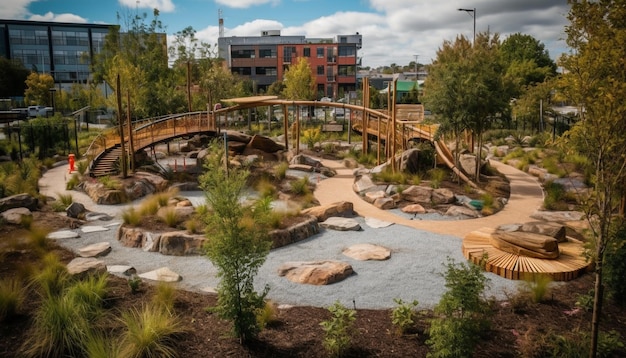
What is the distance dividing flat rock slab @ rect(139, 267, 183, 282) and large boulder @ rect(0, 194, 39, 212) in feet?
21.9

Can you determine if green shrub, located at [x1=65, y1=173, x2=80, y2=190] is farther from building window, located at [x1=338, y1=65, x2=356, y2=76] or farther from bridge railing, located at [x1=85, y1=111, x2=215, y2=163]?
building window, located at [x1=338, y1=65, x2=356, y2=76]

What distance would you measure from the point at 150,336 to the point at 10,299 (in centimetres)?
257

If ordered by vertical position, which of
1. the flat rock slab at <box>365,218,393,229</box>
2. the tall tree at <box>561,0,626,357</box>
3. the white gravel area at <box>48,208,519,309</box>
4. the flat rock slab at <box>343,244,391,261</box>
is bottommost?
the white gravel area at <box>48,208,519,309</box>

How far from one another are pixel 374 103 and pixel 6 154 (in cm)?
3664

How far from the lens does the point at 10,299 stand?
7.27 m

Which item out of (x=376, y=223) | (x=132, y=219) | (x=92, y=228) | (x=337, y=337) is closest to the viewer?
(x=337, y=337)

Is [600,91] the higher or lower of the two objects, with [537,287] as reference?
higher

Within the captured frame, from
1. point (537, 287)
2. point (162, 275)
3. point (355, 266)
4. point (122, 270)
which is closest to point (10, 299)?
point (122, 270)

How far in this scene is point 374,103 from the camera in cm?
5256

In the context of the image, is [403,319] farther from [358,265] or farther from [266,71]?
[266,71]

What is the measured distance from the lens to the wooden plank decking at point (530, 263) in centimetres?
919

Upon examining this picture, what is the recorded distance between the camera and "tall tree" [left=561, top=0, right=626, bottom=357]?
532cm

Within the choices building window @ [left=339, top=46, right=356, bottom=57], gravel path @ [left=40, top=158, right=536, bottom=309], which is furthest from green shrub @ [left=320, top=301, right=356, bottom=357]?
building window @ [left=339, top=46, right=356, bottom=57]

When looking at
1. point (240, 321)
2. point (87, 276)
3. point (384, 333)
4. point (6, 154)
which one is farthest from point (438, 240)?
point (6, 154)
